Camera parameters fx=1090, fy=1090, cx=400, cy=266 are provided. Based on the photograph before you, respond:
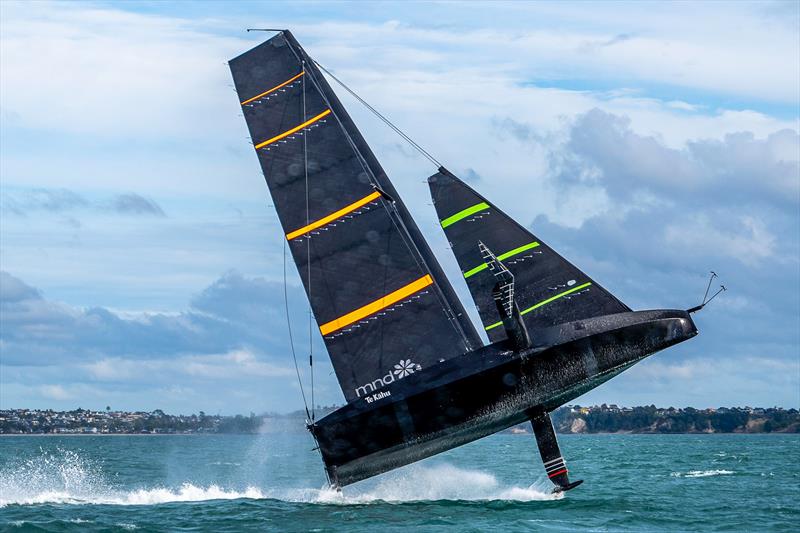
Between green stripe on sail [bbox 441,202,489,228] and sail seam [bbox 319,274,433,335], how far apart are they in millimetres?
1536

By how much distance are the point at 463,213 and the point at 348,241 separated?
2528 millimetres

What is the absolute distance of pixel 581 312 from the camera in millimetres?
21750

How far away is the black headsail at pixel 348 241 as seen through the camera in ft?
71.8

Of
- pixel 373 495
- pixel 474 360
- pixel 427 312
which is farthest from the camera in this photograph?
pixel 373 495

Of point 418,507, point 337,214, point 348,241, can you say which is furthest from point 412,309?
point 418,507

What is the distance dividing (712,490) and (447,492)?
9627 mm

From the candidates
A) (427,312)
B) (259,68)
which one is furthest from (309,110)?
(427,312)

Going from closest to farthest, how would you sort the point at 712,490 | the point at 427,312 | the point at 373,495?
the point at 427,312, the point at 373,495, the point at 712,490

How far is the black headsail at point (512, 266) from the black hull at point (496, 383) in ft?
2.59

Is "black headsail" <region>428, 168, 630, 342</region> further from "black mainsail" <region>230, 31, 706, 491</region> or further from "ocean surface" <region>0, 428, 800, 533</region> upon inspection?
"ocean surface" <region>0, 428, 800, 533</region>

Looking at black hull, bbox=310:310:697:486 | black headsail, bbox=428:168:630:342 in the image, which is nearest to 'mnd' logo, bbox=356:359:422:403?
black hull, bbox=310:310:697:486

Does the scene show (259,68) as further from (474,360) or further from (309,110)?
(474,360)

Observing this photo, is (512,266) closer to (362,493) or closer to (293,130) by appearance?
(293,130)

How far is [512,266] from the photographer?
22391 millimetres
